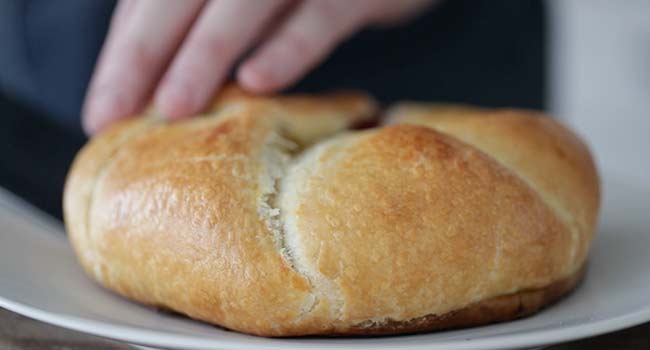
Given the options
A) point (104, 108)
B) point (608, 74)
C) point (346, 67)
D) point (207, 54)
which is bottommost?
point (608, 74)

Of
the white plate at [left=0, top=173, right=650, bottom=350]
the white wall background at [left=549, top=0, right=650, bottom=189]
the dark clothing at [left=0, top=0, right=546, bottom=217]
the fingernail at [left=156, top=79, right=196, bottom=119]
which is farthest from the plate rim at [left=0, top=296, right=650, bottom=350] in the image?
the white wall background at [left=549, top=0, right=650, bottom=189]

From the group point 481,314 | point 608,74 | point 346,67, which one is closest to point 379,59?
point 346,67

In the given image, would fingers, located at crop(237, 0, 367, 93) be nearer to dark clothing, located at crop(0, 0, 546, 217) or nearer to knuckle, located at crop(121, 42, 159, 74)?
knuckle, located at crop(121, 42, 159, 74)

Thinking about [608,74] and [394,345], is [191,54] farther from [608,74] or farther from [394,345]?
[608,74]

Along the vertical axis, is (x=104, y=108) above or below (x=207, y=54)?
below

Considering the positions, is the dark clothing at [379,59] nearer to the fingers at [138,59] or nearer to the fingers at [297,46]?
the fingers at [138,59]

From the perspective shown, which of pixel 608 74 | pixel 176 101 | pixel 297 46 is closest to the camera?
pixel 176 101

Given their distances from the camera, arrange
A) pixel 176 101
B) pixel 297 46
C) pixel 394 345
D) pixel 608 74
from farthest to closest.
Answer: pixel 608 74, pixel 297 46, pixel 176 101, pixel 394 345
